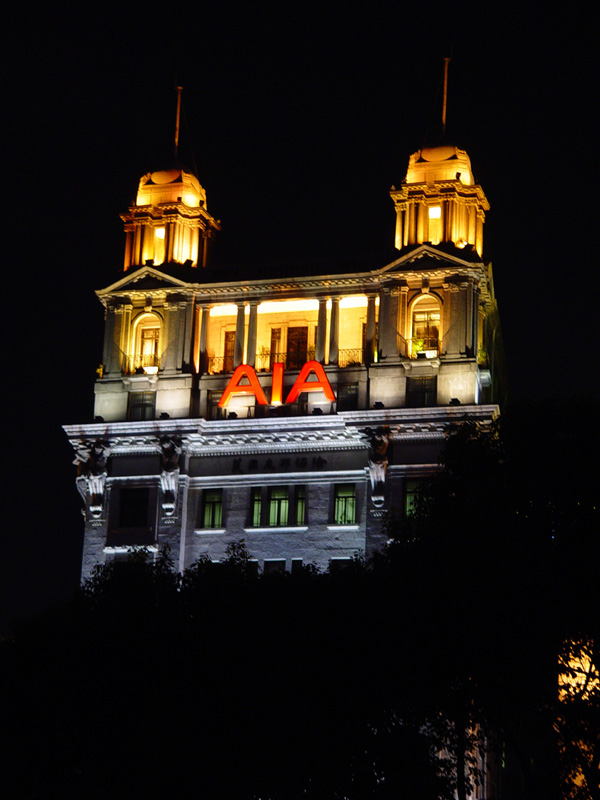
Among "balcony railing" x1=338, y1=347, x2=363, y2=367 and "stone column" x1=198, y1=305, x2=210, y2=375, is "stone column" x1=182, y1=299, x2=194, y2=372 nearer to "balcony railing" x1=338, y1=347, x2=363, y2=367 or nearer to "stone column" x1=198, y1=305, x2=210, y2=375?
"stone column" x1=198, y1=305, x2=210, y2=375

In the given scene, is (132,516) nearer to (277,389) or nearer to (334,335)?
(277,389)

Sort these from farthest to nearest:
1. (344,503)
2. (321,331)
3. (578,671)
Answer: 1. (321,331)
2. (344,503)
3. (578,671)

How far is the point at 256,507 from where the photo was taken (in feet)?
394

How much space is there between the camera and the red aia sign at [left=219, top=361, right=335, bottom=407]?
119875mm

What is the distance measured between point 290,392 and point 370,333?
6.37 metres

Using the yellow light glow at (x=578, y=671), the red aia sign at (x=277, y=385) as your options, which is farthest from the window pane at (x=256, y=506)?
the yellow light glow at (x=578, y=671)

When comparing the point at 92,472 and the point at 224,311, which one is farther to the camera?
the point at 224,311

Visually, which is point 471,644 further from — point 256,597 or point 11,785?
point 11,785

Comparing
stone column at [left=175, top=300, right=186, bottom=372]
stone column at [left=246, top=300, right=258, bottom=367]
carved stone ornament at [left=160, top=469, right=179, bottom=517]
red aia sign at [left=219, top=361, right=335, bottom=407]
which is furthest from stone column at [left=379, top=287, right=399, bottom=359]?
carved stone ornament at [left=160, top=469, right=179, bottom=517]

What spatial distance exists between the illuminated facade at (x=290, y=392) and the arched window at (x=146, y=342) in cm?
11

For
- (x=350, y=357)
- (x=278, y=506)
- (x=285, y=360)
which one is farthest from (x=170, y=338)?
(x=278, y=506)

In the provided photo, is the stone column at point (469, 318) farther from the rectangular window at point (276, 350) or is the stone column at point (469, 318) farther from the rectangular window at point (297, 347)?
the rectangular window at point (276, 350)

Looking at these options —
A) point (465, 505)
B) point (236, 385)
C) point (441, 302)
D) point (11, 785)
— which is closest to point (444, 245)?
point (441, 302)

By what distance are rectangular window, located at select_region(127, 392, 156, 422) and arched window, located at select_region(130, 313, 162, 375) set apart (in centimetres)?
178
